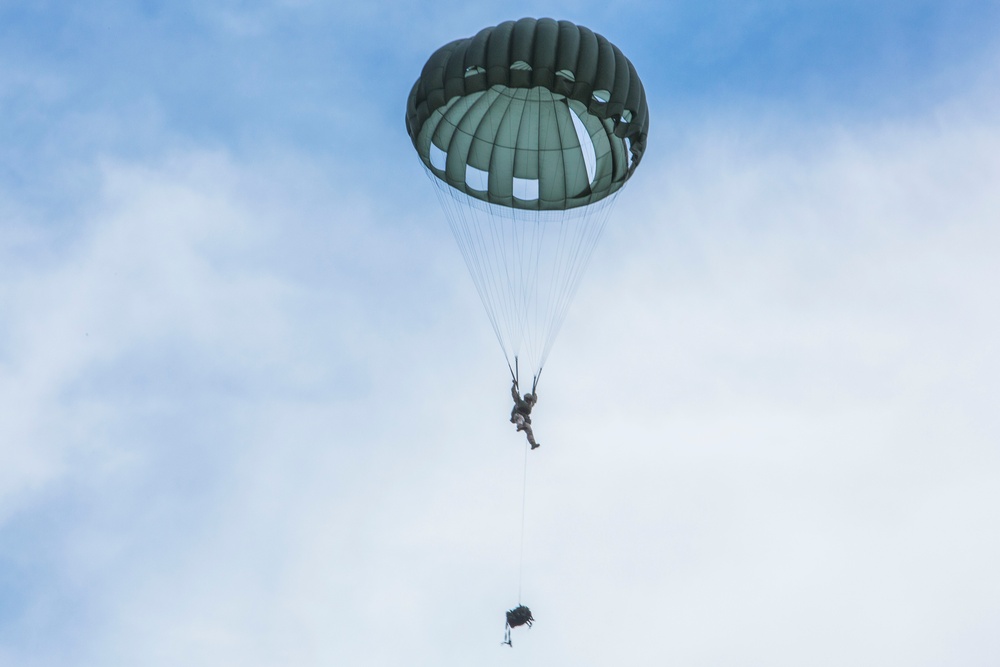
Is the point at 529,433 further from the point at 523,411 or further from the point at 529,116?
the point at 529,116

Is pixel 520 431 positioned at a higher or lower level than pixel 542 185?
lower

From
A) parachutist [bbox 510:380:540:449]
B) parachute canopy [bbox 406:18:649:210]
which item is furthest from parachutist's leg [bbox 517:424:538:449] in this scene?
parachute canopy [bbox 406:18:649:210]

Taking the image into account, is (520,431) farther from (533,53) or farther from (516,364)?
(533,53)

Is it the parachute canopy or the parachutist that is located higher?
the parachute canopy

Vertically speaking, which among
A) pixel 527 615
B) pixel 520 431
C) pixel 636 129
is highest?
pixel 636 129

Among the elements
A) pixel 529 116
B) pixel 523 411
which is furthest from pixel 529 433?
pixel 529 116

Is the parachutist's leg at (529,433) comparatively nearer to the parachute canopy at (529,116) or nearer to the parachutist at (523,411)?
the parachutist at (523,411)

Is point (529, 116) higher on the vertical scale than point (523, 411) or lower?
higher

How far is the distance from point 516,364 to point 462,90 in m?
6.18

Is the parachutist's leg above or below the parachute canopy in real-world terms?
below

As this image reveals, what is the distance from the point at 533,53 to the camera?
27359 millimetres

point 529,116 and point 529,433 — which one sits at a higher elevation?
point 529,116

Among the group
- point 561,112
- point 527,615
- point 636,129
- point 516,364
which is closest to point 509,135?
point 561,112

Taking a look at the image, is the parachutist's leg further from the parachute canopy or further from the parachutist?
the parachute canopy
